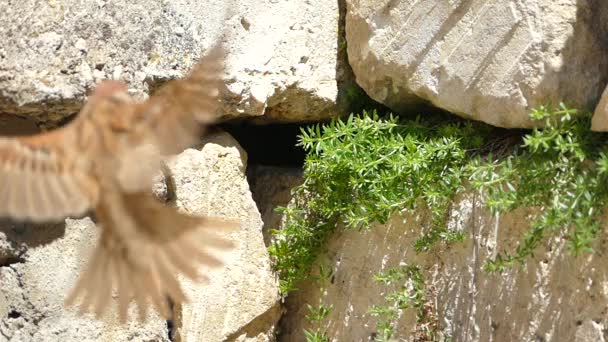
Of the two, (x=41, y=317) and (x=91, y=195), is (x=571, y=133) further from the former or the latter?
(x=41, y=317)

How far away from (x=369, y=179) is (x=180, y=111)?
1.08m

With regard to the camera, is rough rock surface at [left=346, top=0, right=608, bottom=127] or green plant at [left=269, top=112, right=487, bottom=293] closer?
rough rock surface at [left=346, top=0, right=608, bottom=127]

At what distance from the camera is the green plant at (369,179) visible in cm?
338

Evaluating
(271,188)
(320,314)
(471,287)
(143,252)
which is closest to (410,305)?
(471,287)

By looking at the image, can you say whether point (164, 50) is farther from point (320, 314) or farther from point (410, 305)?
point (410, 305)

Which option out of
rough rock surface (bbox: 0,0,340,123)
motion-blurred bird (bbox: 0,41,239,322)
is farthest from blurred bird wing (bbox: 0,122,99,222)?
rough rock surface (bbox: 0,0,340,123)

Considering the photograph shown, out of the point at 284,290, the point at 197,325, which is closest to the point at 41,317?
the point at 197,325

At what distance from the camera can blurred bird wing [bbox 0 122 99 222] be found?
2.51m

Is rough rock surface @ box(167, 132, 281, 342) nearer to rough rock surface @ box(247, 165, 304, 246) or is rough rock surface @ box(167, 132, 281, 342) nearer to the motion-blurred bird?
rough rock surface @ box(247, 165, 304, 246)

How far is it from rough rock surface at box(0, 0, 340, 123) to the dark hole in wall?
32cm

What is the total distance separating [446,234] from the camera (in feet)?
10.9

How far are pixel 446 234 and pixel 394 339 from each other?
38cm

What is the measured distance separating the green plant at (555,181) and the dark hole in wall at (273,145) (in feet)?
3.55

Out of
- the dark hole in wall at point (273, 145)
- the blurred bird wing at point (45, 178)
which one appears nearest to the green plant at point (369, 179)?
the dark hole in wall at point (273, 145)
